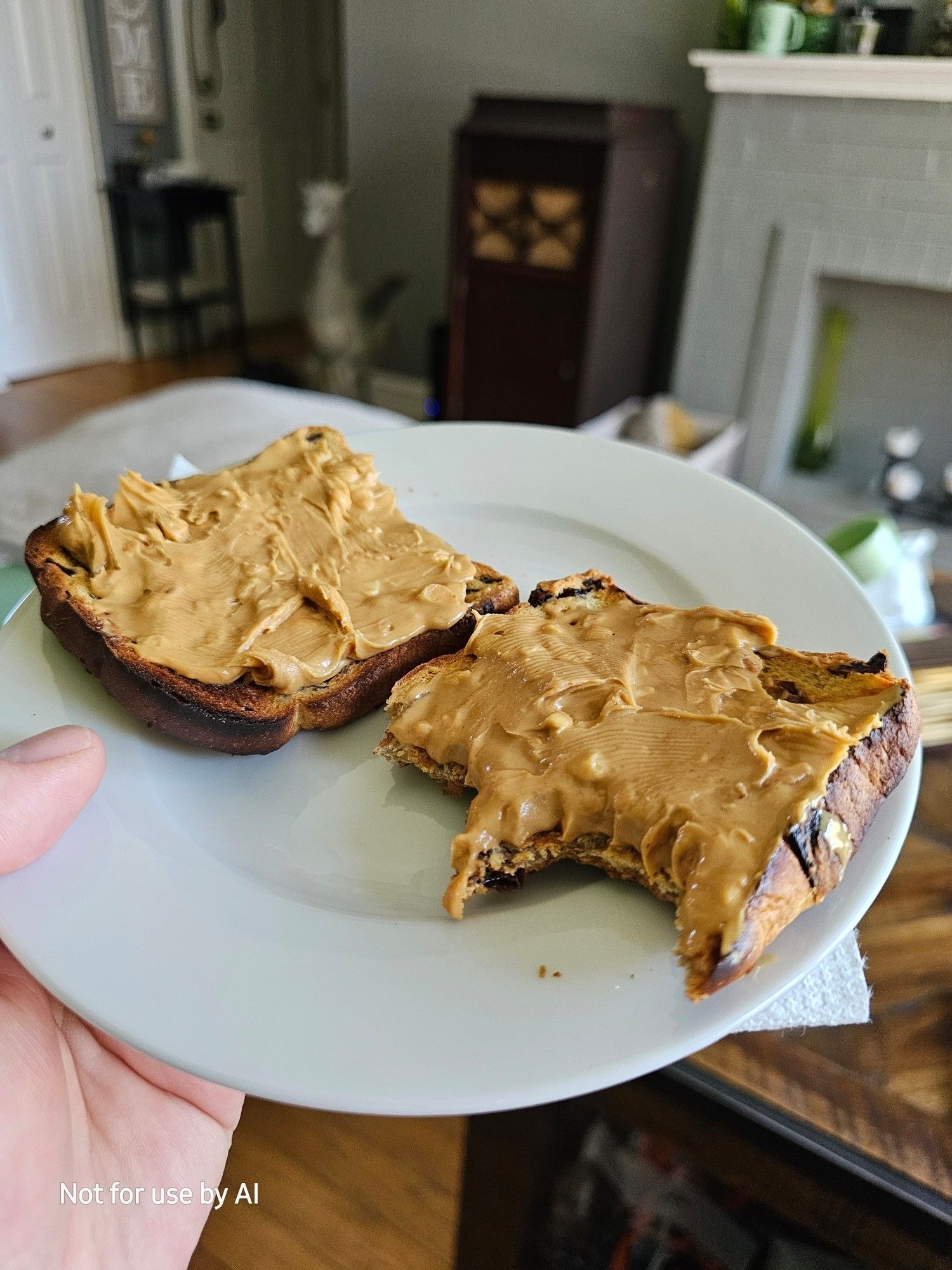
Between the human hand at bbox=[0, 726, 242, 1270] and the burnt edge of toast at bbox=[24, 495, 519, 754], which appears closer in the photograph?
the human hand at bbox=[0, 726, 242, 1270]

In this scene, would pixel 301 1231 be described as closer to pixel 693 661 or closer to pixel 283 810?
pixel 283 810

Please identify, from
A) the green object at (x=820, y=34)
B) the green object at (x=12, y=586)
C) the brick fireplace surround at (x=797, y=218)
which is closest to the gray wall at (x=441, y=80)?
the brick fireplace surround at (x=797, y=218)

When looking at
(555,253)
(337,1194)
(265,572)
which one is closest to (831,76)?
(555,253)

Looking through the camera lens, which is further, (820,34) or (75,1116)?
(820,34)

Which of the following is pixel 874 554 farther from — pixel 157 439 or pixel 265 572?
pixel 157 439

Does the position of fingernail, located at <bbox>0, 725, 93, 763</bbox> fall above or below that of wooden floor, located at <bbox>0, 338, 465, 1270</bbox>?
above

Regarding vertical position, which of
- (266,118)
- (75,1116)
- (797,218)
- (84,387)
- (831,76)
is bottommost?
(84,387)

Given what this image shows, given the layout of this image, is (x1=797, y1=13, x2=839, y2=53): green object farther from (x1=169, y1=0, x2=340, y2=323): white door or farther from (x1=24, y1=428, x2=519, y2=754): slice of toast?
(x1=24, y1=428, x2=519, y2=754): slice of toast

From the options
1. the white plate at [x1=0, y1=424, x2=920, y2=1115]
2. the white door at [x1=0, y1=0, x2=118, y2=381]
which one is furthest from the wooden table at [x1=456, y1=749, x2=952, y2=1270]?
the white door at [x1=0, y1=0, x2=118, y2=381]
